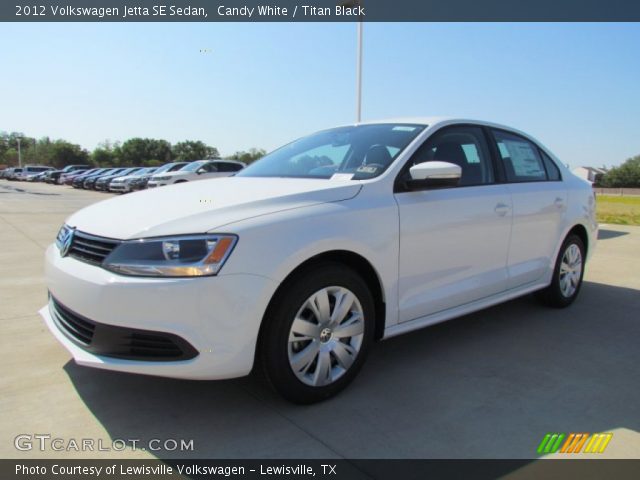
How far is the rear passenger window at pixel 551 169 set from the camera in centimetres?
448

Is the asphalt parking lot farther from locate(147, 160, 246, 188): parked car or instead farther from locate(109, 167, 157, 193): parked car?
locate(109, 167, 157, 193): parked car

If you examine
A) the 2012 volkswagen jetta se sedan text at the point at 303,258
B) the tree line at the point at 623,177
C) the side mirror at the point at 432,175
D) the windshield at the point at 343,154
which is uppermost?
the windshield at the point at 343,154

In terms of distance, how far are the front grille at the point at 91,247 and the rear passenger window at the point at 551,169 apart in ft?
12.3

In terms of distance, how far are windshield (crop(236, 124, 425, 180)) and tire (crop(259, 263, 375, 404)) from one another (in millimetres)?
738

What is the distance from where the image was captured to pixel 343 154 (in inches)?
138

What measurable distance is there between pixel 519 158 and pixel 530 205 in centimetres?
46

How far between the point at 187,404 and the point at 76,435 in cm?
55

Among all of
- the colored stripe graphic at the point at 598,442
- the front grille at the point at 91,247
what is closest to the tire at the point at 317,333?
the front grille at the point at 91,247

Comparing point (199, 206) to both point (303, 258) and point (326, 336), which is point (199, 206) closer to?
point (303, 258)

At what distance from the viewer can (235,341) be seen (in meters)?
2.33

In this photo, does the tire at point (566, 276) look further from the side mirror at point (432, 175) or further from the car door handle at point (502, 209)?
the side mirror at point (432, 175)

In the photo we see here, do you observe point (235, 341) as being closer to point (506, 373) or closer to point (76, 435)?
point (76, 435)

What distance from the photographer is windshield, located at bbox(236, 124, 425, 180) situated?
3203mm

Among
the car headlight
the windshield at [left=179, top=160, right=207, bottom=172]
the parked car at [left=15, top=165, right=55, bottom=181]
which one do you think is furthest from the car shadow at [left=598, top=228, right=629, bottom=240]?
the parked car at [left=15, top=165, right=55, bottom=181]
